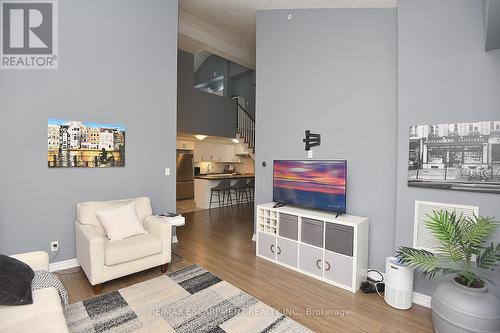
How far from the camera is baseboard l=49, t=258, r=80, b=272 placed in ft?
9.89

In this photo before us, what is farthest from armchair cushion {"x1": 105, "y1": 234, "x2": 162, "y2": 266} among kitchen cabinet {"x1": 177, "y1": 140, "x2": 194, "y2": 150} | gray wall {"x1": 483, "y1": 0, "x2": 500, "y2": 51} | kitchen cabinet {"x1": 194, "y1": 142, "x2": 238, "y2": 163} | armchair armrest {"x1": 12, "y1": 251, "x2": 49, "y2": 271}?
kitchen cabinet {"x1": 194, "y1": 142, "x2": 238, "y2": 163}

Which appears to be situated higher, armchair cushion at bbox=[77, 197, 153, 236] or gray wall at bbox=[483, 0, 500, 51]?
gray wall at bbox=[483, 0, 500, 51]

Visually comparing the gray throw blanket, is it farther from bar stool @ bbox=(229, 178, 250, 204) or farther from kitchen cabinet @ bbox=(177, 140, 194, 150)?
kitchen cabinet @ bbox=(177, 140, 194, 150)

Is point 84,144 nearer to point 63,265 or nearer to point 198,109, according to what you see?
point 63,265

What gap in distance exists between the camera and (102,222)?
113 inches

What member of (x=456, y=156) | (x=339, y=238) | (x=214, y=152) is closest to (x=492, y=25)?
(x=456, y=156)

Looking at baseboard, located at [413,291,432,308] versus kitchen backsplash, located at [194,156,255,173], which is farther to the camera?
kitchen backsplash, located at [194,156,255,173]

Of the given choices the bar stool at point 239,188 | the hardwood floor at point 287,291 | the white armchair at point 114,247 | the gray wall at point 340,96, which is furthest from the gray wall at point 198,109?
the white armchair at point 114,247

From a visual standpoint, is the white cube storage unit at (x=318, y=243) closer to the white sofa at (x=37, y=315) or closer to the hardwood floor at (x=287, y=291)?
the hardwood floor at (x=287, y=291)

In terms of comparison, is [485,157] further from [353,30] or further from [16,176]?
[16,176]

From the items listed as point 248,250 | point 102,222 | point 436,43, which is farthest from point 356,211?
point 102,222

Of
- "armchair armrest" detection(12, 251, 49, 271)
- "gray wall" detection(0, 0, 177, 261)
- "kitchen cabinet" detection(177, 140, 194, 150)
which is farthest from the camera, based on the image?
"kitchen cabinet" detection(177, 140, 194, 150)

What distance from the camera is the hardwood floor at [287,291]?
2168 mm

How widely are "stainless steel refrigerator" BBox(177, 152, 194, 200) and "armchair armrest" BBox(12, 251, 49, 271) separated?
228 inches
